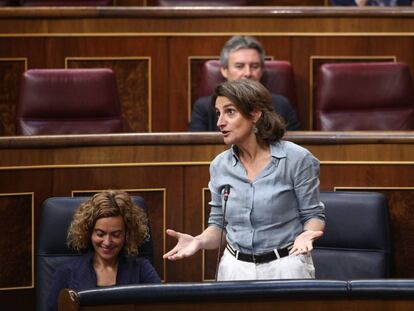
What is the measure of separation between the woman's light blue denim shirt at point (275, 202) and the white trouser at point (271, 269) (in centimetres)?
2

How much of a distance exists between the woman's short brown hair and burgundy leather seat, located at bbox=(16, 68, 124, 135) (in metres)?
0.82

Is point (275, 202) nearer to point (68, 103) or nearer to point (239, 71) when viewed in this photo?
point (239, 71)

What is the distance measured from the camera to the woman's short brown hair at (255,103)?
1.46 metres

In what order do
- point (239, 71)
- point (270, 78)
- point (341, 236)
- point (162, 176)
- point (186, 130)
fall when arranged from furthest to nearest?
point (186, 130) → point (270, 78) → point (239, 71) → point (162, 176) → point (341, 236)

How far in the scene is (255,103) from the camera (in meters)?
1.47

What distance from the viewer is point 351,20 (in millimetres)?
2506

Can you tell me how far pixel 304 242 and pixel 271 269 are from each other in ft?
0.31

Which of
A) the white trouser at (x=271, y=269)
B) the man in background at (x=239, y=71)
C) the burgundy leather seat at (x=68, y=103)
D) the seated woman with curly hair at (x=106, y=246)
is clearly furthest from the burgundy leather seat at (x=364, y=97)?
the white trouser at (x=271, y=269)

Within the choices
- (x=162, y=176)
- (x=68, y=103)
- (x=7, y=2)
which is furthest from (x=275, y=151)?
(x=7, y=2)

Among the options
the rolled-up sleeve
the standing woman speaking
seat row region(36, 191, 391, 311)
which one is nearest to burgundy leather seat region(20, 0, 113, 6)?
seat row region(36, 191, 391, 311)

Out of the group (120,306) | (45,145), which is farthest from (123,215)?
(120,306)

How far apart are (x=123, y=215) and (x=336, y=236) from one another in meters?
0.38

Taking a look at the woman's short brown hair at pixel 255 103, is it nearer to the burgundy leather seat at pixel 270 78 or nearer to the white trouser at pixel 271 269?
the white trouser at pixel 271 269

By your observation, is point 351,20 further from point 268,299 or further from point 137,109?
point 268,299
